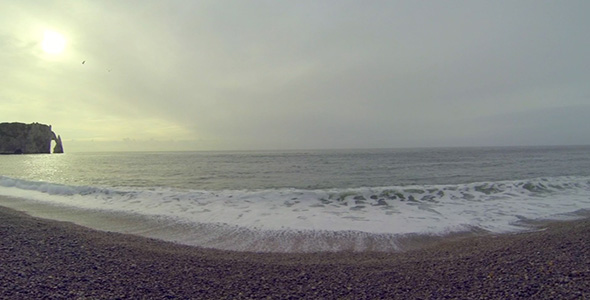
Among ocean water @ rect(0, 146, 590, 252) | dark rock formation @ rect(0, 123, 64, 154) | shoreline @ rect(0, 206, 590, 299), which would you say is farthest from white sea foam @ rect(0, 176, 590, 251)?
dark rock formation @ rect(0, 123, 64, 154)

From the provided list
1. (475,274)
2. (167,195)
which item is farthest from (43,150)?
(475,274)

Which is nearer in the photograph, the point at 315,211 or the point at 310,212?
the point at 310,212

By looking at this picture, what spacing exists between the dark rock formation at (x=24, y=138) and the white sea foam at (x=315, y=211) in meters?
101

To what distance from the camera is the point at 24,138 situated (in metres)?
90.5

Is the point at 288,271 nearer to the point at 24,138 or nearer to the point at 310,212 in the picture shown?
the point at 310,212

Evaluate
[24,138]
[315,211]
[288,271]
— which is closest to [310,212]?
[315,211]

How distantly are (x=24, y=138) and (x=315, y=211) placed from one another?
4711 inches

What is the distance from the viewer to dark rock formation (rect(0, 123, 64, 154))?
86938 mm

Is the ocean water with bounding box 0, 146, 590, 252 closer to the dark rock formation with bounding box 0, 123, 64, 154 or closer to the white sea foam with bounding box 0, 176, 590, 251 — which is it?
the white sea foam with bounding box 0, 176, 590, 251

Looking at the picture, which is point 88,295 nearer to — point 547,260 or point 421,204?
point 547,260

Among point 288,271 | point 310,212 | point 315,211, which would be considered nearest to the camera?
point 288,271

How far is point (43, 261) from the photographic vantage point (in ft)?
17.0

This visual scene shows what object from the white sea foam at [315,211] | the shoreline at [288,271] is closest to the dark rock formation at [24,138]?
the white sea foam at [315,211]

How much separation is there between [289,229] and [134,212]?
7.05 metres
